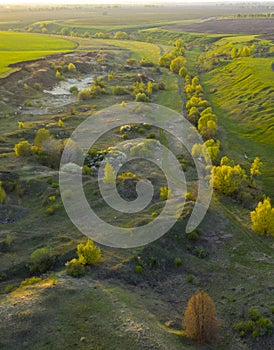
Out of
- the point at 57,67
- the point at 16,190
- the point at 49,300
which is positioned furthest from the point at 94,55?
the point at 49,300

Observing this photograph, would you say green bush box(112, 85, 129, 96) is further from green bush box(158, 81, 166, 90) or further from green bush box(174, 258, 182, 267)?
green bush box(174, 258, 182, 267)

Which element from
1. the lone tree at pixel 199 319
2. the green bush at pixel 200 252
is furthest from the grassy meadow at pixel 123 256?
the lone tree at pixel 199 319

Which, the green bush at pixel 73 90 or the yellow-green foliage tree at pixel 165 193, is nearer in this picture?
the yellow-green foliage tree at pixel 165 193

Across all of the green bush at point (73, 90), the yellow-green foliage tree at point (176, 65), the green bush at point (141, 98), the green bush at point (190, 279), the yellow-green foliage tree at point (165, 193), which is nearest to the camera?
the green bush at point (190, 279)

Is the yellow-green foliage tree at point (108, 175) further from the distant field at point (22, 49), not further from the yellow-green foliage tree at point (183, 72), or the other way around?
the yellow-green foliage tree at point (183, 72)

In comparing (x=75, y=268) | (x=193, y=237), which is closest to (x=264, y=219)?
(x=193, y=237)

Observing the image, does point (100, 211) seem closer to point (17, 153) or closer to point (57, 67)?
point (17, 153)

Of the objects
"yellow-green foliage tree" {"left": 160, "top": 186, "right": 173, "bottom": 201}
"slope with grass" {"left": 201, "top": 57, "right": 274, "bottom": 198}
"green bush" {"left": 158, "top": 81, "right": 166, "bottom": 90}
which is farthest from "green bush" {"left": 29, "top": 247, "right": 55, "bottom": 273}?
"green bush" {"left": 158, "top": 81, "right": 166, "bottom": 90}
